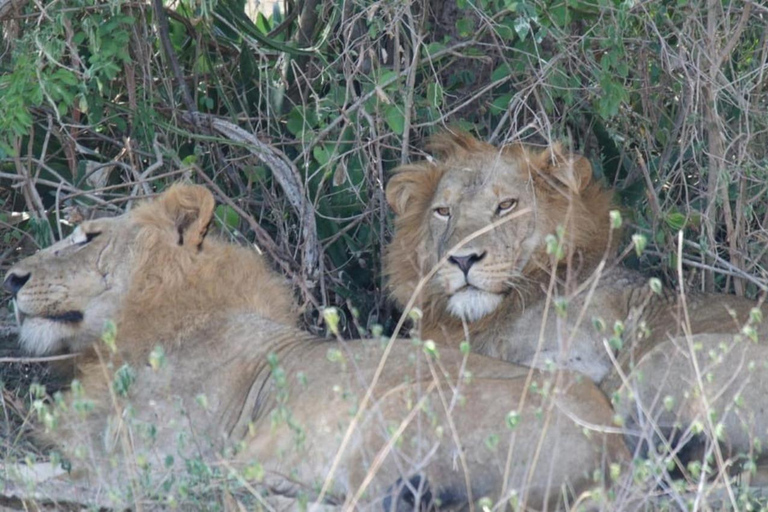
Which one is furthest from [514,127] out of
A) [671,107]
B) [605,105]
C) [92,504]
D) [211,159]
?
[92,504]

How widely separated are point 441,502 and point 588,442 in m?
0.50

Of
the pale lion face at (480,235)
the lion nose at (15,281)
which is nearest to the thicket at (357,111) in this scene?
the pale lion face at (480,235)

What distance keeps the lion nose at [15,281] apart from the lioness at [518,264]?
1.54 metres

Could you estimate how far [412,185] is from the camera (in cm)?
596

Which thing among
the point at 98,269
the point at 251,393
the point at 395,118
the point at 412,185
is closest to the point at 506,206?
the point at 412,185

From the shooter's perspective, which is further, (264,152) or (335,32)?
(335,32)

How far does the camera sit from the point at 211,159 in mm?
6531

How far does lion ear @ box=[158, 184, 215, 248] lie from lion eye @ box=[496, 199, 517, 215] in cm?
134

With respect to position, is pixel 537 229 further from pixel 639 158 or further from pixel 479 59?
pixel 479 59

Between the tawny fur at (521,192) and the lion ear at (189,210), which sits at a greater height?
the lion ear at (189,210)

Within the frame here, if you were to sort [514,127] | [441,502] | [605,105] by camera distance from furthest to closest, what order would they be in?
[514,127], [605,105], [441,502]

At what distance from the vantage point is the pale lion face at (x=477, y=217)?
17.9 feet

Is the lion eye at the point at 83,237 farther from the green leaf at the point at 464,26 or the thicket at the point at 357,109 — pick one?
the green leaf at the point at 464,26

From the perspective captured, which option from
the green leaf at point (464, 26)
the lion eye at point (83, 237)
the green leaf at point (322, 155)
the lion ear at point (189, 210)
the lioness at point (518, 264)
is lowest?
the lioness at point (518, 264)
